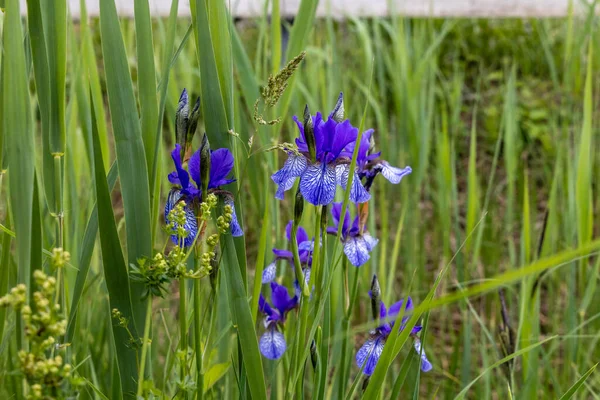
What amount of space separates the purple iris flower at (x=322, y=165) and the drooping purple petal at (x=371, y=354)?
0.73 ft

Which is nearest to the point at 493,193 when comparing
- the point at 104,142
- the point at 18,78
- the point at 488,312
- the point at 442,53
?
the point at 488,312

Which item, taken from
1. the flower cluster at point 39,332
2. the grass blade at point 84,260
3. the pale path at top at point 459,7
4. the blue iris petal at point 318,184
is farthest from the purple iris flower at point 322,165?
the pale path at top at point 459,7

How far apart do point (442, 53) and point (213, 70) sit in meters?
2.52

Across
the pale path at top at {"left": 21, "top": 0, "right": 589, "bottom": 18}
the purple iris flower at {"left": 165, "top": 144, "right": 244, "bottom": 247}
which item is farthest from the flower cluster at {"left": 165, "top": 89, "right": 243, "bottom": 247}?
the pale path at top at {"left": 21, "top": 0, "right": 589, "bottom": 18}

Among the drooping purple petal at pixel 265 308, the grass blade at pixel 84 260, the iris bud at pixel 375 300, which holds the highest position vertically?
the grass blade at pixel 84 260

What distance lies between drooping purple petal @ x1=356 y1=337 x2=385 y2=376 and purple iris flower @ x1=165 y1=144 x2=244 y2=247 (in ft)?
0.89

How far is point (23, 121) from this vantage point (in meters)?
0.66

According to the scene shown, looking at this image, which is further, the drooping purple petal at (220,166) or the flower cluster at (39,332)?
the drooping purple petal at (220,166)

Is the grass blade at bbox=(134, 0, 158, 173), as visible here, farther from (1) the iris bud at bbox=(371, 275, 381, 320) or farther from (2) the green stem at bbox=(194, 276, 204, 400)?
(1) the iris bud at bbox=(371, 275, 381, 320)

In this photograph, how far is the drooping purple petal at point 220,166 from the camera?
2.61 ft

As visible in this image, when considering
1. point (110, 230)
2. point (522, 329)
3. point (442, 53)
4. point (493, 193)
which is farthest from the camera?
point (442, 53)

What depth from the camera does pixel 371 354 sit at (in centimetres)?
98

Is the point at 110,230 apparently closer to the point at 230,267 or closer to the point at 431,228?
the point at 230,267

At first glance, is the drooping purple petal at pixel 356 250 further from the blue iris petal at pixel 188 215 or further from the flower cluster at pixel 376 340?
the blue iris petal at pixel 188 215
